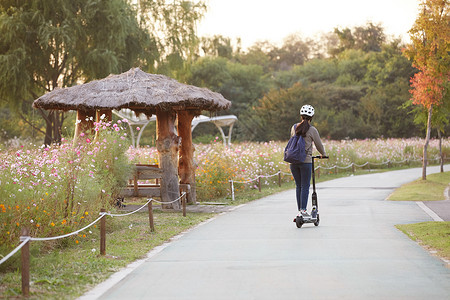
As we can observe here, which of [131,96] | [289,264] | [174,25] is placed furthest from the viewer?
[174,25]

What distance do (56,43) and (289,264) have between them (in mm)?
22645

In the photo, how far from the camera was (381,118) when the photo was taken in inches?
2195

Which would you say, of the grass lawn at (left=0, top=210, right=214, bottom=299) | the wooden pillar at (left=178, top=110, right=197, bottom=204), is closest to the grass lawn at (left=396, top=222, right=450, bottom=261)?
the grass lawn at (left=0, top=210, right=214, bottom=299)

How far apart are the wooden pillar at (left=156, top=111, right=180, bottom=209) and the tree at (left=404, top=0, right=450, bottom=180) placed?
13.2 meters

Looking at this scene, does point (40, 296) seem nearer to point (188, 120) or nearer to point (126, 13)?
point (188, 120)

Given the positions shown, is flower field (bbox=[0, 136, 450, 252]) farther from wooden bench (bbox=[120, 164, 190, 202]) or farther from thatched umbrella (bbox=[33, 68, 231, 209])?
wooden bench (bbox=[120, 164, 190, 202])

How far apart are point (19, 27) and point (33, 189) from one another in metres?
20.3

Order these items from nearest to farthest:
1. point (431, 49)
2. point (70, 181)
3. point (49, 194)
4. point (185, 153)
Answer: point (49, 194) → point (70, 181) → point (185, 153) → point (431, 49)

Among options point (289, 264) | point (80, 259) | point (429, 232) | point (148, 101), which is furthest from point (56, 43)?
point (289, 264)

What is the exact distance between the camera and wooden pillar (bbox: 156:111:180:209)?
17719 mm

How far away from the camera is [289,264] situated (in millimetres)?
8984

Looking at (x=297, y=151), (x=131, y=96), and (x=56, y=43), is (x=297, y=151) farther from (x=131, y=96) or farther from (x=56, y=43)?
(x=56, y=43)

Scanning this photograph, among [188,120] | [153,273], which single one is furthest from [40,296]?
[188,120]

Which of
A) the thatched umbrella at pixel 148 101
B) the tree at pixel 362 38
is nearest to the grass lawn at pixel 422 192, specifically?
the thatched umbrella at pixel 148 101
